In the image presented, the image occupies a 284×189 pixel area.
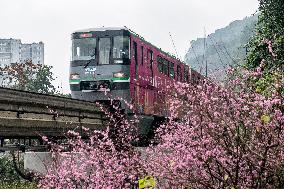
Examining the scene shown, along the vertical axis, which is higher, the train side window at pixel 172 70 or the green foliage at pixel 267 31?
the green foliage at pixel 267 31

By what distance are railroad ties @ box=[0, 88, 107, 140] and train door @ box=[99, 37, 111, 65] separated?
143 inches

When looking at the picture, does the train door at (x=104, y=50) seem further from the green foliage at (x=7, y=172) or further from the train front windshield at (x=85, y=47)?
the green foliage at (x=7, y=172)

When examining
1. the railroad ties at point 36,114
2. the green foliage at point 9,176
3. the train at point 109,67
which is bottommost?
the green foliage at point 9,176

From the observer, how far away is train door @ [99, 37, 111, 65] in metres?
16.8

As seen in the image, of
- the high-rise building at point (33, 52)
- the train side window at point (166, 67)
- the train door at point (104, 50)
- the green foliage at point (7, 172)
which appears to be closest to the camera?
the train door at point (104, 50)

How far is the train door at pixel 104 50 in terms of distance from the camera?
16.8m

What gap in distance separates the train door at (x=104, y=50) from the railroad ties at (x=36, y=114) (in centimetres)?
364

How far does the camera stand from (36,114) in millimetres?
10523

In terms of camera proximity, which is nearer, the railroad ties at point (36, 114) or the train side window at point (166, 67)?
the railroad ties at point (36, 114)

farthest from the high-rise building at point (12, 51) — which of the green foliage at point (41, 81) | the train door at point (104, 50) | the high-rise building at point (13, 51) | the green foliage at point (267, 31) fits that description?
the train door at point (104, 50)

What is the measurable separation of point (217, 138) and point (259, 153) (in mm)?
527

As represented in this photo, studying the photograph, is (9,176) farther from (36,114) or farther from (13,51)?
(13,51)

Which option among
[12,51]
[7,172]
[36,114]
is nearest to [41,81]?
[7,172]

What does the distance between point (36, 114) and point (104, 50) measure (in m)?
6.72
